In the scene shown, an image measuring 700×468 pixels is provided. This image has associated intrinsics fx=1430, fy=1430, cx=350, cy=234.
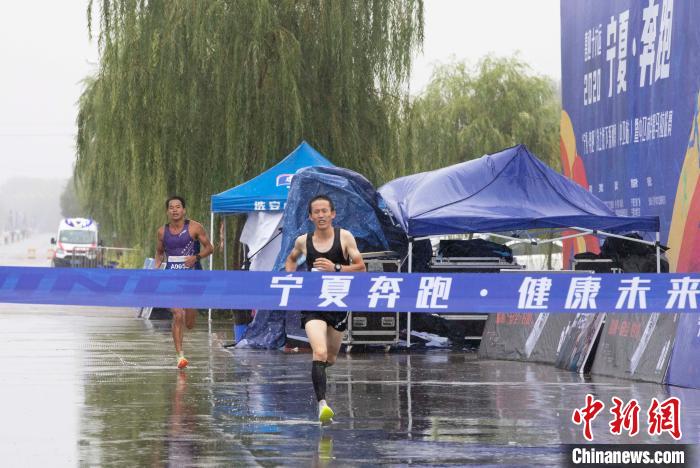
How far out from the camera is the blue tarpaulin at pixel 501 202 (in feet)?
66.5

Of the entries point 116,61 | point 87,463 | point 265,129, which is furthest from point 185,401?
point 116,61

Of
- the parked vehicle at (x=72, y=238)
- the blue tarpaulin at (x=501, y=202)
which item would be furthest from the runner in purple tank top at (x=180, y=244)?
the parked vehicle at (x=72, y=238)

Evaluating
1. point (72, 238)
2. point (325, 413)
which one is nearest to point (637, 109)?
point (325, 413)

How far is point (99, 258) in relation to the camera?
211 ft

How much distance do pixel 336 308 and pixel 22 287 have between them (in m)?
2.55

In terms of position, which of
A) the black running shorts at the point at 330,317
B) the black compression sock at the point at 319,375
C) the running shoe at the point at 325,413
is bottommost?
the running shoe at the point at 325,413

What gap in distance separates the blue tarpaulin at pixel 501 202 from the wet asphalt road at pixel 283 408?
1.95 m

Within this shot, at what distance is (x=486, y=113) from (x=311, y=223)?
29.1 meters

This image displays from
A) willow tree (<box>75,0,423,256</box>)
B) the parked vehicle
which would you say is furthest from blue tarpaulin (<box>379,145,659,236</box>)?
the parked vehicle

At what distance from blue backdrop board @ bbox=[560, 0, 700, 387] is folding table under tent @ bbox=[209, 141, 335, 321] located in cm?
538

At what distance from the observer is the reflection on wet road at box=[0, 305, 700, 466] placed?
9789 millimetres

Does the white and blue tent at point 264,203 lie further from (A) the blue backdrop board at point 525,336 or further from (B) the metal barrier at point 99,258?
(B) the metal barrier at point 99,258
